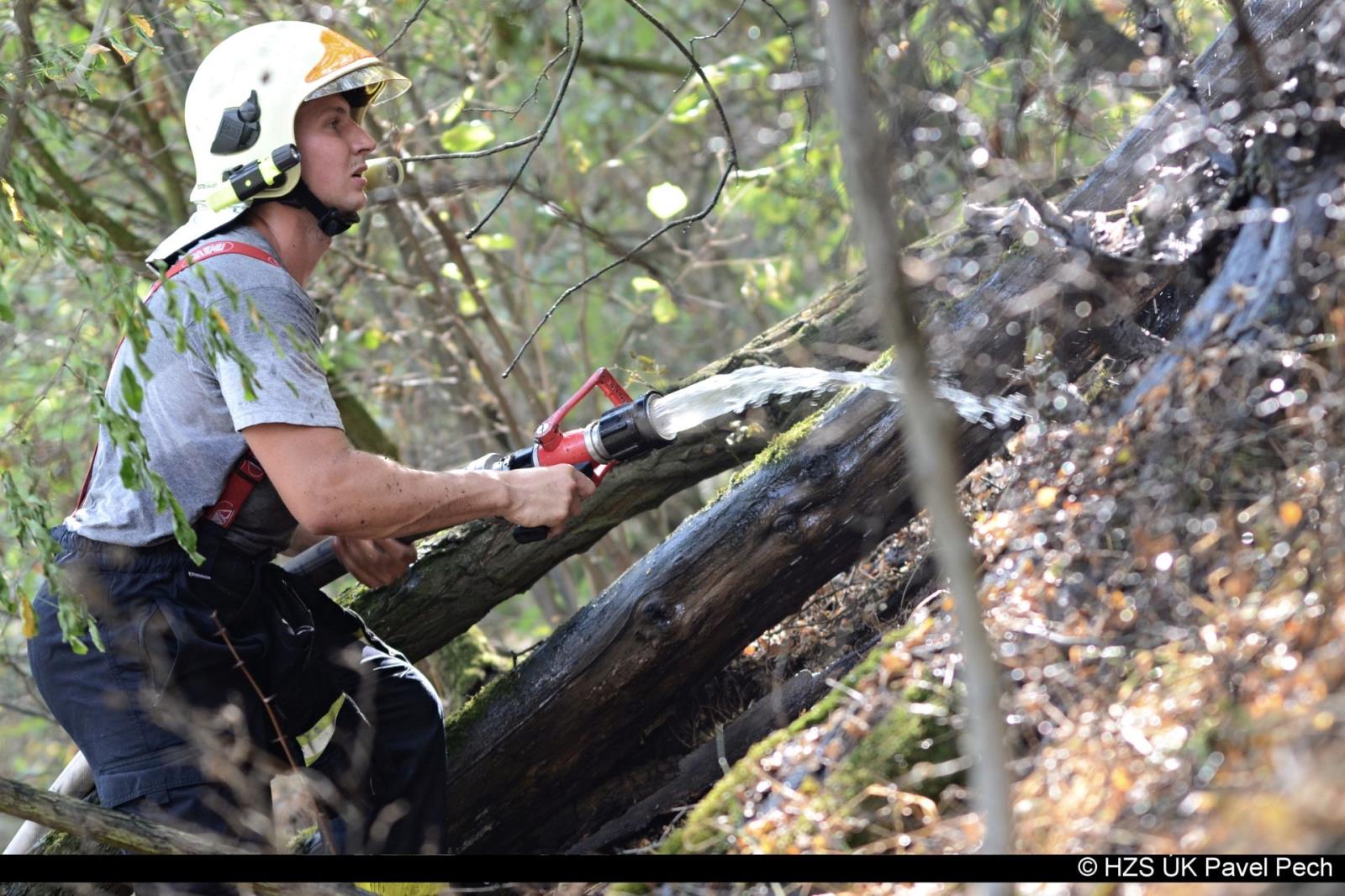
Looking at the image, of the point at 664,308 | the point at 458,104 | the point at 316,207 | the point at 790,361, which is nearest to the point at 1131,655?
the point at 790,361

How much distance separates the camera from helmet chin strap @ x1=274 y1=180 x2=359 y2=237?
12.3ft

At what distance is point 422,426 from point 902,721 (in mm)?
7084

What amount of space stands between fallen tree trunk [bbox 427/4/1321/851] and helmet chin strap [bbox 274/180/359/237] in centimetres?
146

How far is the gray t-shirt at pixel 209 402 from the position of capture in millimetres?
3275

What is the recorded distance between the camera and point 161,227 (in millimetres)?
7234

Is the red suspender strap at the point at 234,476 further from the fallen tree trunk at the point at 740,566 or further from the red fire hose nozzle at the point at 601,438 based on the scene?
the fallen tree trunk at the point at 740,566

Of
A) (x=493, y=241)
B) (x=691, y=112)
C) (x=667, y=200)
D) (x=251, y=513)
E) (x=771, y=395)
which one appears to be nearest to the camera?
(x=251, y=513)

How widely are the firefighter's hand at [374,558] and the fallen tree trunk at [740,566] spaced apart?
0.57 metres

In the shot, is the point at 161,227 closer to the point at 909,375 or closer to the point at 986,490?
the point at 986,490

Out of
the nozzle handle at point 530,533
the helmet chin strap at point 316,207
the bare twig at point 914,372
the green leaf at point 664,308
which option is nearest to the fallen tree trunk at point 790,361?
the nozzle handle at point 530,533

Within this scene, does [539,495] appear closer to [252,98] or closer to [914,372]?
[252,98]

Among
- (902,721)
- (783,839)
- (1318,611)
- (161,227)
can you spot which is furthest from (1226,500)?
(161,227)

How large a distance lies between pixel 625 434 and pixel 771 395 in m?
1.14

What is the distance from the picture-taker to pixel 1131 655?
2.90 metres
